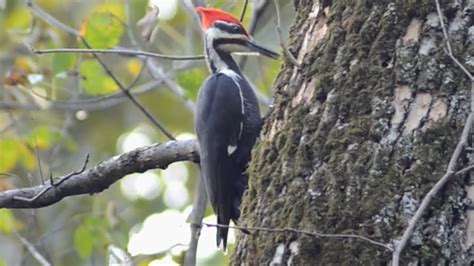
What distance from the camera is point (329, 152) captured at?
7.44 ft

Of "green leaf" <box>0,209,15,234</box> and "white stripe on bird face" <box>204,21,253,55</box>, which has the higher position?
"white stripe on bird face" <box>204,21,253,55</box>

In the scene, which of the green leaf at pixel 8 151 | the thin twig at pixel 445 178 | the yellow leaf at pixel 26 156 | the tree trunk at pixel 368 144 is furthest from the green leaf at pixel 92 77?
the thin twig at pixel 445 178

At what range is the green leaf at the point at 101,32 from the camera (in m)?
4.34

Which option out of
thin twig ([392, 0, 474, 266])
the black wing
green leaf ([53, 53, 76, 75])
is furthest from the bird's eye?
thin twig ([392, 0, 474, 266])

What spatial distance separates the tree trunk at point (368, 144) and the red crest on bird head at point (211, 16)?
1.41 meters

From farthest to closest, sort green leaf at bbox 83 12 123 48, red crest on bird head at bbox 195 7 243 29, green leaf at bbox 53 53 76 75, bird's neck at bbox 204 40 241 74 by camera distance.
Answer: green leaf at bbox 53 53 76 75
green leaf at bbox 83 12 123 48
bird's neck at bbox 204 40 241 74
red crest on bird head at bbox 195 7 243 29

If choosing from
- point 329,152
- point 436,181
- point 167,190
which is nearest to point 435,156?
point 436,181

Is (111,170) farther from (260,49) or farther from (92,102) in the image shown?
(92,102)

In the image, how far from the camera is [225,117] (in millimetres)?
3725

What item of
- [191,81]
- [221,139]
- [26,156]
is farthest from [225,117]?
[26,156]

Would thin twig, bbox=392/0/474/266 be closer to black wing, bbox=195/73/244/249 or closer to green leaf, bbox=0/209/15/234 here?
black wing, bbox=195/73/244/249

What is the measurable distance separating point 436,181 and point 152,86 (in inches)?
120

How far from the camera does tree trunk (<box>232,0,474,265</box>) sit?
210 cm

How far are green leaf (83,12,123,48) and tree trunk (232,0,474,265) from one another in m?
2.01
